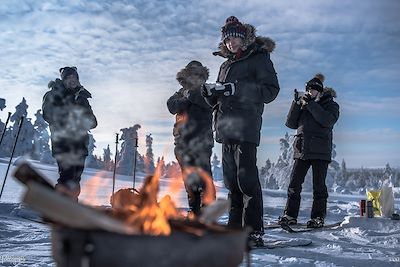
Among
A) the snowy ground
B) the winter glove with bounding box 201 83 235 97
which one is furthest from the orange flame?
the winter glove with bounding box 201 83 235 97

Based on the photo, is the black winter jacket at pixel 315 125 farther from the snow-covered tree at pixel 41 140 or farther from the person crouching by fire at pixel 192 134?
the snow-covered tree at pixel 41 140

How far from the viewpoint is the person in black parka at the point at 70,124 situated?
6.42m

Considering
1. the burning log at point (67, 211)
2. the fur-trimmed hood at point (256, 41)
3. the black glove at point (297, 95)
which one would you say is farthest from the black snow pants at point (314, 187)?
the burning log at point (67, 211)

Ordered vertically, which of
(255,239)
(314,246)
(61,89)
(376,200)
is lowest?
(314,246)

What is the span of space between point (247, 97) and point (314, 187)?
108 inches

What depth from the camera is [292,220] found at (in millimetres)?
6652

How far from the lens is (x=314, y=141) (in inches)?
253

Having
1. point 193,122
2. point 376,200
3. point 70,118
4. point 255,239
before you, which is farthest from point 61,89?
point 376,200

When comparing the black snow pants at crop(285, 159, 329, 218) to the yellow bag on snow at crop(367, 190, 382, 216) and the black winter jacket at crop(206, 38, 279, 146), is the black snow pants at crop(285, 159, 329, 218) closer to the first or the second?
the yellow bag on snow at crop(367, 190, 382, 216)

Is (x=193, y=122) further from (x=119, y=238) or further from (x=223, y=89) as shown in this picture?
(x=119, y=238)

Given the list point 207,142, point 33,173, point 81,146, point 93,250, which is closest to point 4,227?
point 81,146

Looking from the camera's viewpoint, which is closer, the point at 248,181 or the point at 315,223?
the point at 248,181

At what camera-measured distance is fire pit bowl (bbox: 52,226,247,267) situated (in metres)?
1.61

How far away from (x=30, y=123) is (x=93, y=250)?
4112 cm
